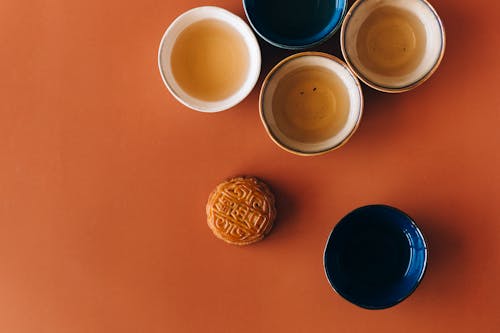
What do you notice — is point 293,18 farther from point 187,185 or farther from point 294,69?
point 187,185

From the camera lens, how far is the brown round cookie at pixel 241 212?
1.45 metres

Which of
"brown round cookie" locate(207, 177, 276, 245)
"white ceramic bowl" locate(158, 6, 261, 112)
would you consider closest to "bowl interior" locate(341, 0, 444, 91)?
"white ceramic bowl" locate(158, 6, 261, 112)

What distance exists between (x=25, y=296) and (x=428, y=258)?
1227 mm

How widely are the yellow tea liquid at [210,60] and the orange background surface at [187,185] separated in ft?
0.28

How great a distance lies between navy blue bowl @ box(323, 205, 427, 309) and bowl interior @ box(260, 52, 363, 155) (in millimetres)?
211

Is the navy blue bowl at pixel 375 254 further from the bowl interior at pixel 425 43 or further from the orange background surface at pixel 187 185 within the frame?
the bowl interior at pixel 425 43

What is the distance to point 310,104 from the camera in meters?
1.47

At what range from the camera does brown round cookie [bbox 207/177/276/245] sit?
4.75ft

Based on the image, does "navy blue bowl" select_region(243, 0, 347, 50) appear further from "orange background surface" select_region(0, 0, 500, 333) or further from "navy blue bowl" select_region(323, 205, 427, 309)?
"navy blue bowl" select_region(323, 205, 427, 309)

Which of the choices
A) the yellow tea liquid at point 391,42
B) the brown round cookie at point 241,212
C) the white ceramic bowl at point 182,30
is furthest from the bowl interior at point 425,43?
the brown round cookie at point 241,212

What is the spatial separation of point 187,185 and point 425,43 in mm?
799

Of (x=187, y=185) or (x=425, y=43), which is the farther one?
(x=187, y=185)

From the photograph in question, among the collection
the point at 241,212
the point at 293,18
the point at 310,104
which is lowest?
the point at 241,212

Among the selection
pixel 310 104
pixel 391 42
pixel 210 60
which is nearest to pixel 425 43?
pixel 391 42
